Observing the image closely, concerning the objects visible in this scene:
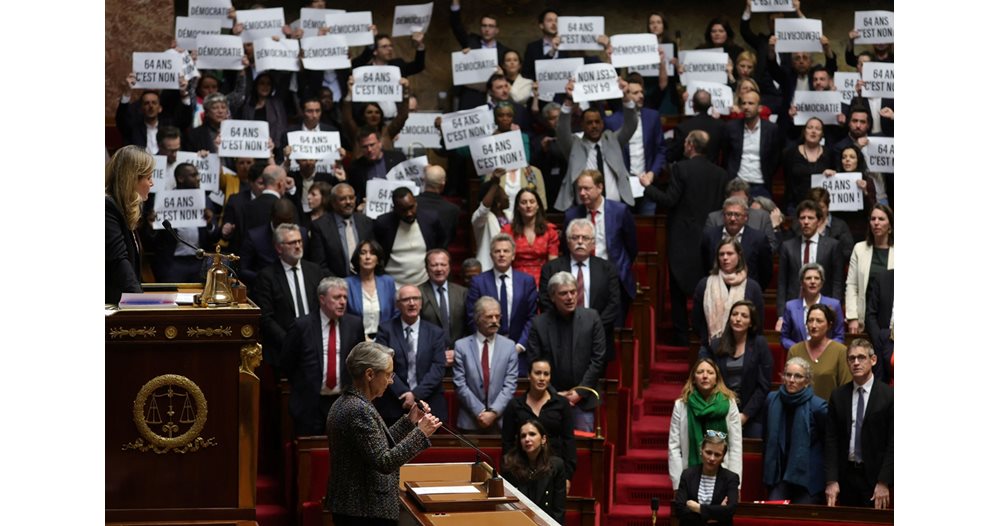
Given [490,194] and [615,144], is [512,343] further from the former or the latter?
[615,144]

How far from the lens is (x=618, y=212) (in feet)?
29.3

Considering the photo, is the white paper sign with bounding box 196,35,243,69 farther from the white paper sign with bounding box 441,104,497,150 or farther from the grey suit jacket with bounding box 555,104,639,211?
the grey suit jacket with bounding box 555,104,639,211

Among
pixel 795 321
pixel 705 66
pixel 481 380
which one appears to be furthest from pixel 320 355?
pixel 705 66

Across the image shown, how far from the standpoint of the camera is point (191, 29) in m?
10.8

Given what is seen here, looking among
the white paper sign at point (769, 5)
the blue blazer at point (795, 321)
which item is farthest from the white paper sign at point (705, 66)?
the blue blazer at point (795, 321)

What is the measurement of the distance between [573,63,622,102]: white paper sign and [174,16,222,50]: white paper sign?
2664 mm

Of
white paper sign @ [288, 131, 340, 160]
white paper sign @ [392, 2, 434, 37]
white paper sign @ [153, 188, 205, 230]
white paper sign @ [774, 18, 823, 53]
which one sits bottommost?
white paper sign @ [153, 188, 205, 230]

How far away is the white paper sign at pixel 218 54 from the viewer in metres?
10.4

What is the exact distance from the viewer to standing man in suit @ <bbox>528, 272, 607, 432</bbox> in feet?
25.6

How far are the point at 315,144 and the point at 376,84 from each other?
85 cm

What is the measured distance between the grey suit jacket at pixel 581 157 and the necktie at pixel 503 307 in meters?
1.63

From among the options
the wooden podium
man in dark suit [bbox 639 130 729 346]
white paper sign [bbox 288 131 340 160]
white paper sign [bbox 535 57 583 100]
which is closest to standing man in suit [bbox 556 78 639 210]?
man in dark suit [bbox 639 130 729 346]

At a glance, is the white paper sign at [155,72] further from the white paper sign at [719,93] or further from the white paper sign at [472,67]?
the white paper sign at [719,93]

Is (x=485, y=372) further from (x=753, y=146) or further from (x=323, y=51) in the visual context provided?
(x=323, y=51)
